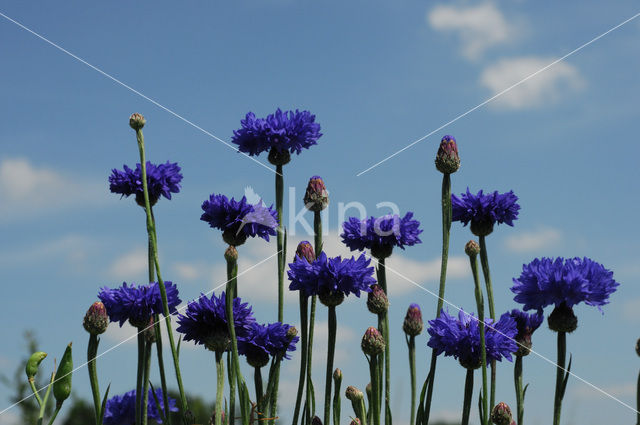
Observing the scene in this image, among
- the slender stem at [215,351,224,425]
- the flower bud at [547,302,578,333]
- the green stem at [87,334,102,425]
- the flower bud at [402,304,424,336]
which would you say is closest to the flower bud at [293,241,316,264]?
the slender stem at [215,351,224,425]

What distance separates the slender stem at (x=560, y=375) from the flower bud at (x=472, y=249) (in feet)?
A: 2.91

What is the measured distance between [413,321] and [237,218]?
1.35 m

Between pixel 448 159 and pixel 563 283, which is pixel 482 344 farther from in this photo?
pixel 448 159

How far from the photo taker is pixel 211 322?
3762 mm

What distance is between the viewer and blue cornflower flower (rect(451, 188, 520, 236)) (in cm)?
453

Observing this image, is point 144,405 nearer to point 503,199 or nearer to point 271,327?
point 271,327

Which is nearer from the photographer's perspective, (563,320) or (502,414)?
(563,320)

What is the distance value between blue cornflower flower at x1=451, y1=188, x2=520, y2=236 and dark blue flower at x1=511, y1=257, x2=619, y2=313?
0.94m

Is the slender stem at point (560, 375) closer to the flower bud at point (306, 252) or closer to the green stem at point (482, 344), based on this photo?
the green stem at point (482, 344)

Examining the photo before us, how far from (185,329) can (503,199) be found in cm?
224

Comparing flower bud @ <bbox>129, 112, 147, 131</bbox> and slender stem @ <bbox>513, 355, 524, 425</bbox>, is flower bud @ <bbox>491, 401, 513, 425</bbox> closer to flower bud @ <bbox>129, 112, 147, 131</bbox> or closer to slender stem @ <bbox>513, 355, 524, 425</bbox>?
slender stem @ <bbox>513, 355, 524, 425</bbox>

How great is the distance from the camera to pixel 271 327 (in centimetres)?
386

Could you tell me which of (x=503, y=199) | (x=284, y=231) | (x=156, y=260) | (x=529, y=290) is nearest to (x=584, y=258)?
(x=529, y=290)

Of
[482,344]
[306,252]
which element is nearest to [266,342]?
[306,252]
